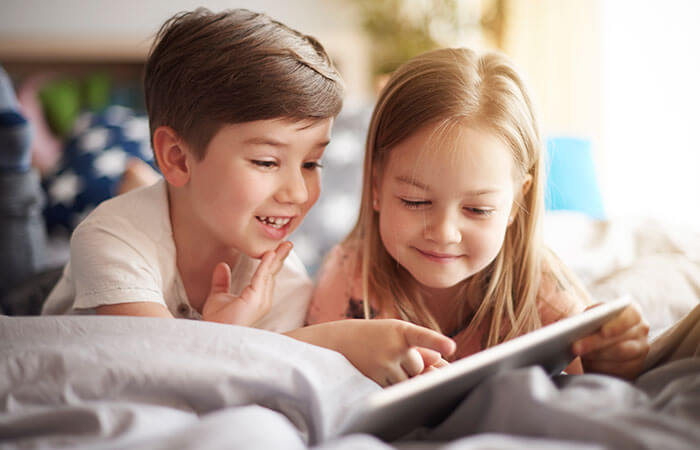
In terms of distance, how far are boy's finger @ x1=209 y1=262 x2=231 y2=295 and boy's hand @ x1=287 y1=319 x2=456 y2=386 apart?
30 cm

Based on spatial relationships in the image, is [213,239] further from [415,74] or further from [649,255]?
[649,255]

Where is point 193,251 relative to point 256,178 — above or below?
below

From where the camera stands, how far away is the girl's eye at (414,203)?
85 cm

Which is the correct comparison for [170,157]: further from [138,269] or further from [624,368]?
[624,368]

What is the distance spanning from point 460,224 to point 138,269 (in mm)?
500

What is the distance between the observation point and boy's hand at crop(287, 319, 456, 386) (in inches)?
26.3

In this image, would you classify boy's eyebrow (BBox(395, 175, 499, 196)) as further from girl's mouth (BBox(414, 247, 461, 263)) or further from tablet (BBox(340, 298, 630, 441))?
tablet (BBox(340, 298, 630, 441))

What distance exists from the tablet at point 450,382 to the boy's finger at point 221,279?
502mm

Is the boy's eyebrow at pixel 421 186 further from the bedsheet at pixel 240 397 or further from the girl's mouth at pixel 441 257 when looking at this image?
the bedsheet at pixel 240 397

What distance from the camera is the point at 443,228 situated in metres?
0.83

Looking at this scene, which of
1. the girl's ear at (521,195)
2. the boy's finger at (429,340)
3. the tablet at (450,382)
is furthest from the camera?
the girl's ear at (521,195)

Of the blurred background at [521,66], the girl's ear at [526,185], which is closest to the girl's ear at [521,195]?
the girl's ear at [526,185]

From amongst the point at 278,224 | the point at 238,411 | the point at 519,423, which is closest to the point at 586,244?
the point at 278,224

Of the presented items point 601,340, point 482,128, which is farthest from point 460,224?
point 601,340
